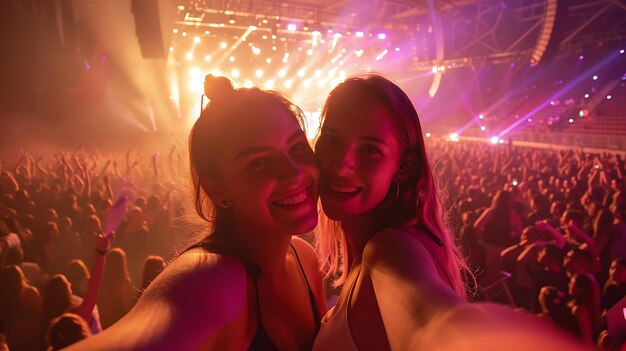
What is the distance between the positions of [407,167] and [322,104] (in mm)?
Result: 544

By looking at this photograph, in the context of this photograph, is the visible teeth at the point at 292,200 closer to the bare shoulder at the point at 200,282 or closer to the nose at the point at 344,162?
the nose at the point at 344,162

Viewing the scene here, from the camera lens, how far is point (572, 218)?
560 cm

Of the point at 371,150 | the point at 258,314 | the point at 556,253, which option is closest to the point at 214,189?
the point at 258,314

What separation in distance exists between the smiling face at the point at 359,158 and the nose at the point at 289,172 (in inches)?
10.2

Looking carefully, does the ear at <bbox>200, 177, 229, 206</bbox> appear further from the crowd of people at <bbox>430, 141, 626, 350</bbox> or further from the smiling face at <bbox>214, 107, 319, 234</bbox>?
the crowd of people at <bbox>430, 141, 626, 350</bbox>

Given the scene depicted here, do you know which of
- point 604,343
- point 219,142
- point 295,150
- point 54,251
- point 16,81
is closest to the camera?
point 219,142

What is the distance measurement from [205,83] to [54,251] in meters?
3.91

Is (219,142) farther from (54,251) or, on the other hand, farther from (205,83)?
(54,251)

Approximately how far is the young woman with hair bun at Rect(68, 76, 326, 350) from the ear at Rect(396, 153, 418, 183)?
15.9 inches

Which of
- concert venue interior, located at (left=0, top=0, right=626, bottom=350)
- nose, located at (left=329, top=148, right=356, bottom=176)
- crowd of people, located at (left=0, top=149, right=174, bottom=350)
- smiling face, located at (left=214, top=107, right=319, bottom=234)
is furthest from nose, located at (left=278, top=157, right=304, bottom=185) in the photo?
crowd of people, located at (left=0, top=149, right=174, bottom=350)

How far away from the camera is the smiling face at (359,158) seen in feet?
5.92


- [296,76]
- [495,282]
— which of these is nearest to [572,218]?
[495,282]

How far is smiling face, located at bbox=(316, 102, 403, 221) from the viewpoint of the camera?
1.80 metres

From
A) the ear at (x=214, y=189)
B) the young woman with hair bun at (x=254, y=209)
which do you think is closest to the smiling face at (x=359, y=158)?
the young woman with hair bun at (x=254, y=209)
